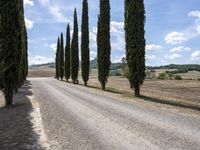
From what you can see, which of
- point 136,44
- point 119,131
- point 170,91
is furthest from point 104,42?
point 119,131

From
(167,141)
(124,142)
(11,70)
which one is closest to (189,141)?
(167,141)

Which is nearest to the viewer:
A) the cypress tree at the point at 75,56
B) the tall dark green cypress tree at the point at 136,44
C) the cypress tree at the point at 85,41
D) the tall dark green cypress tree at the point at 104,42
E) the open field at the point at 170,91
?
the open field at the point at 170,91

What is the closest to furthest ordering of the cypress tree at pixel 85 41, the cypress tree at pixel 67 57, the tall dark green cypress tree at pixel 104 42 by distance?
1. the tall dark green cypress tree at pixel 104 42
2. the cypress tree at pixel 85 41
3. the cypress tree at pixel 67 57

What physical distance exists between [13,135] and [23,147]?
2.01m

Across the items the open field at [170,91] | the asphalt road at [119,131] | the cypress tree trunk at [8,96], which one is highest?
the cypress tree trunk at [8,96]

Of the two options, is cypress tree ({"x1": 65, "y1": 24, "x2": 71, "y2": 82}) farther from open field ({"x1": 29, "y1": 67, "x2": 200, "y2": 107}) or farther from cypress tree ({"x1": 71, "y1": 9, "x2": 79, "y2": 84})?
open field ({"x1": 29, "y1": 67, "x2": 200, "y2": 107})

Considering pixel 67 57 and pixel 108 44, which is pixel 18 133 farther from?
pixel 67 57

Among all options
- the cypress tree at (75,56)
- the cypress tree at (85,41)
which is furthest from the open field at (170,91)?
the cypress tree at (75,56)

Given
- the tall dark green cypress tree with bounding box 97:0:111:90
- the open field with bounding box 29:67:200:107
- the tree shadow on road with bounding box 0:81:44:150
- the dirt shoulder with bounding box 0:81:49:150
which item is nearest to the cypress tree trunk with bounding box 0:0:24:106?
the dirt shoulder with bounding box 0:81:49:150

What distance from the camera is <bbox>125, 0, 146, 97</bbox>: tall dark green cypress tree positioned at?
29.5 metres

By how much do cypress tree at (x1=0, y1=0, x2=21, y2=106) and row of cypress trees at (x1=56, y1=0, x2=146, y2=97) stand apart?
10.8 meters

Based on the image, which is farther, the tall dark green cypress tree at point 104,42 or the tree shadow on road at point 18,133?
the tall dark green cypress tree at point 104,42

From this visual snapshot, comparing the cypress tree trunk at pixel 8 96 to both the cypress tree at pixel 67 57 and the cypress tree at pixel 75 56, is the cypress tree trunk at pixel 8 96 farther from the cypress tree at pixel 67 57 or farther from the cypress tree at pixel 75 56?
the cypress tree at pixel 67 57

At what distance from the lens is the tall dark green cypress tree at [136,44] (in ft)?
96.9
